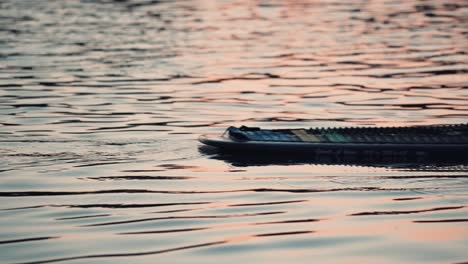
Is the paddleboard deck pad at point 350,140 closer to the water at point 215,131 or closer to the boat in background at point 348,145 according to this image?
the boat in background at point 348,145

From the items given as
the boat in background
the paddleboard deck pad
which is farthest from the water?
the paddleboard deck pad

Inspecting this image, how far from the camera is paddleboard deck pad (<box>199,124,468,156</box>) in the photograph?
21578 mm

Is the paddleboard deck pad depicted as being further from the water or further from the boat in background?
the water

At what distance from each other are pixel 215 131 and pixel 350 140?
4.44 meters

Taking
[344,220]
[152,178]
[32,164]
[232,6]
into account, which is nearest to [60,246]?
[344,220]

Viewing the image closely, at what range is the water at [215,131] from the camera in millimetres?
15445

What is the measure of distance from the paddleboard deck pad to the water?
0.44 meters

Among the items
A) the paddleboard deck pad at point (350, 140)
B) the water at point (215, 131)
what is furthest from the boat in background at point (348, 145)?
the water at point (215, 131)

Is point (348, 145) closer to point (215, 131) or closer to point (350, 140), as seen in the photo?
point (350, 140)

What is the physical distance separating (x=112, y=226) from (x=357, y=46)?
91.8ft

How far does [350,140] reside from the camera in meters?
21.9

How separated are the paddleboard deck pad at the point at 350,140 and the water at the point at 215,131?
440 millimetres

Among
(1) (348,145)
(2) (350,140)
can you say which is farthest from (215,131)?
(1) (348,145)

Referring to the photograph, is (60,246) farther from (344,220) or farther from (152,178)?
(152,178)
